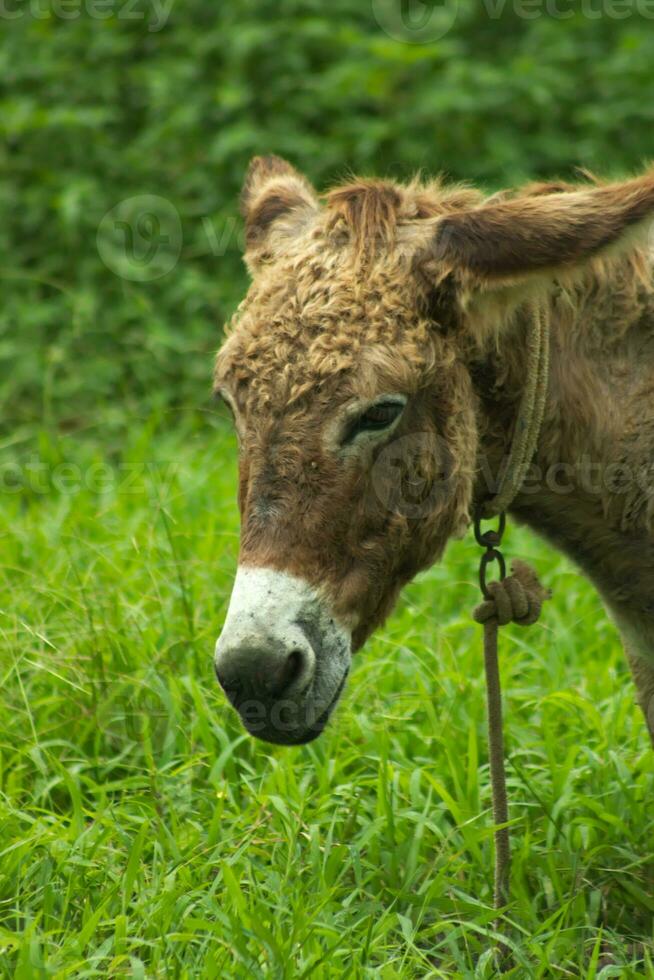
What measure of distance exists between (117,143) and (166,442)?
2.64 meters

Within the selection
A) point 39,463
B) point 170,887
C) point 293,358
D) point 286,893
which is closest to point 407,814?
point 286,893

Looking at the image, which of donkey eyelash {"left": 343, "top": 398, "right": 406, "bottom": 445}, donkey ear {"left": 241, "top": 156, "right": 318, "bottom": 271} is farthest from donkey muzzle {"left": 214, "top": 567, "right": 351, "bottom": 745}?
donkey ear {"left": 241, "top": 156, "right": 318, "bottom": 271}

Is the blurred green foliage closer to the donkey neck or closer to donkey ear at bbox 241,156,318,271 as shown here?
donkey ear at bbox 241,156,318,271

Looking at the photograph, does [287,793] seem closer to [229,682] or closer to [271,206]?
[229,682]

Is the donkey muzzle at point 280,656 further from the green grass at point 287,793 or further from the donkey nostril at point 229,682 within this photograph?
the green grass at point 287,793

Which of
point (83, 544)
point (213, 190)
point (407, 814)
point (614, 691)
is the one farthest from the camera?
point (213, 190)

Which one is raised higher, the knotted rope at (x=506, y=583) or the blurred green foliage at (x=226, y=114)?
the blurred green foliage at (x=226, y=114)

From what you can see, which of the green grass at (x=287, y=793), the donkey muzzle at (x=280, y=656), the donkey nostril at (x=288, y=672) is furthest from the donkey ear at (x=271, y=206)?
the green grass at (x=287, y=793)

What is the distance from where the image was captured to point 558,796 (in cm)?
370

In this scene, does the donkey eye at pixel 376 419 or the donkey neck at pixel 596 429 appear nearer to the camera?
the donkey eye at pixel 376 419

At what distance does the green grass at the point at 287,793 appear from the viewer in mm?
3049

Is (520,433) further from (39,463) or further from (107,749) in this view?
(39,463)

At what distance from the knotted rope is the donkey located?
0.04 metres

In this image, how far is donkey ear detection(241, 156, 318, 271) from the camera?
319 centimetres
